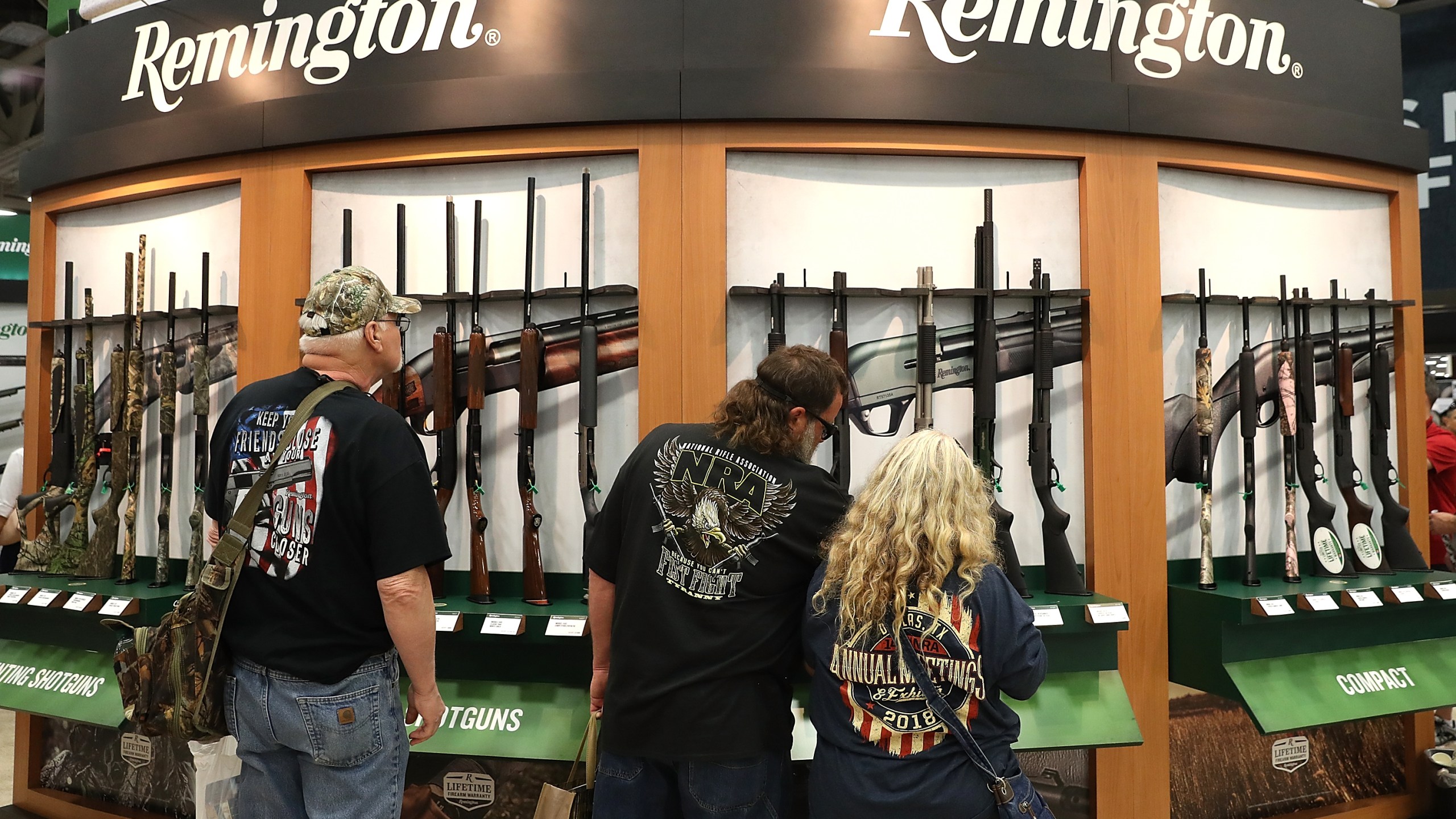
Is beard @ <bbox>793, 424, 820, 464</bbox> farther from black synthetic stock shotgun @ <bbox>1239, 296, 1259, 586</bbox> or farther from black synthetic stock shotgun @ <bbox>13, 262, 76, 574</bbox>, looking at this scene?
black synthetic stock shotgun @ <bbox>13, 262, 76, 574</bbox>

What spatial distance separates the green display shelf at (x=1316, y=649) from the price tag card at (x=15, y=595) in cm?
437

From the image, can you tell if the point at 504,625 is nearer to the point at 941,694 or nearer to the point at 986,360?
the point at 941,694

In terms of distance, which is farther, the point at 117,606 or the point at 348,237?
the point at 348,237

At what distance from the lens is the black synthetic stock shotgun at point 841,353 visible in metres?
3.25

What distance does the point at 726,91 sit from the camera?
3260 millimetres

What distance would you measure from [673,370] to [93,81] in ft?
9.55

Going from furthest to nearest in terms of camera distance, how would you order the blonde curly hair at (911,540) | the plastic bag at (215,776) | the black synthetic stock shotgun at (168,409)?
the black synthetic stock shotgun at (168,409), the plastic bag at (215,776), the blonde curly hair at (911,540)

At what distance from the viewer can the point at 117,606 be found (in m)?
3.31

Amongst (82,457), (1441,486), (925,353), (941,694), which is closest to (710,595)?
(941,694)

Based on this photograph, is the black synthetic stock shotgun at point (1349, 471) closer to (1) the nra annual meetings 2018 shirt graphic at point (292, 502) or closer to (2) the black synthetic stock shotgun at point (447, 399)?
(2) the black synthetic stock shotgun at point (447, 399)

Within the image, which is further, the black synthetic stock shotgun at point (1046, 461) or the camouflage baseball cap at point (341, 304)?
the black synthetic stock shotgun at point (1046, 461)

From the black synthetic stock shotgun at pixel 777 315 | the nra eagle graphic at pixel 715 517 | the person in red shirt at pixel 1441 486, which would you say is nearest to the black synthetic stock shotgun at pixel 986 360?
the black synthetic stock shotgun at pixel 777 315

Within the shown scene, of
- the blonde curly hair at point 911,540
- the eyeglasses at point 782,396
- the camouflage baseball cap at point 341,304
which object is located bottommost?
the blonde curly hair at point 911,540

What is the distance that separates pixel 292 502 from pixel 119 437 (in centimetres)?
251
